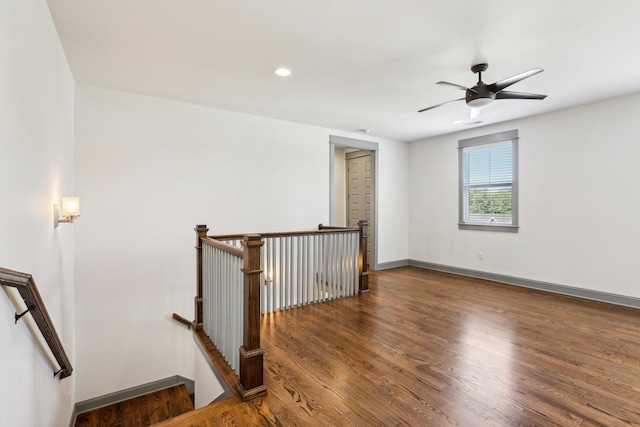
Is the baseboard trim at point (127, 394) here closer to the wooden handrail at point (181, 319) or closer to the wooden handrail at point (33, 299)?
the wooden handrail at point (181, 319)

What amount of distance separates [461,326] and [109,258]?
4009 millimetres

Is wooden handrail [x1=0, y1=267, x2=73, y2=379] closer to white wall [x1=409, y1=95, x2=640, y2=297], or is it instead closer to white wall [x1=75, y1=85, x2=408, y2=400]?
white wall [x1=75, y1=85, x2=408, y2=400]

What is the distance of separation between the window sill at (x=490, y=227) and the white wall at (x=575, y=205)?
Answer: 81mm

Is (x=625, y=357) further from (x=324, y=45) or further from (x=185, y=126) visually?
(x=185, y=126)

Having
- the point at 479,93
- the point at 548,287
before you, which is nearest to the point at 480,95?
the point at 479,93

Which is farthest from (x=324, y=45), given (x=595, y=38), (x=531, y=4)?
(x=595, y=38)

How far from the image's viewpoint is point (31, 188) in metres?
1.90

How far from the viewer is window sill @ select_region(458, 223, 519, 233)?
511 cm

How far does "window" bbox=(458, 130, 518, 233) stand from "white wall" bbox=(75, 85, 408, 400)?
3676 mm

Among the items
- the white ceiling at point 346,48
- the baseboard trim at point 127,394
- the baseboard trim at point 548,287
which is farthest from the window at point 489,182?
the baseboard trim at point 127,394

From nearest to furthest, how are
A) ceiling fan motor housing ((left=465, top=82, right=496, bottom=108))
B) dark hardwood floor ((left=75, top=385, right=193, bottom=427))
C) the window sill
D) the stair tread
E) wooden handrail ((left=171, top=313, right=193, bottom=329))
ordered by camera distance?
1. the stair tread
2. ceiling fan motor housing ((left=465, top=82, right=496, bottom=108))
3. dark hardwood floor ((left=75, top=385, right=193, bottom=427))
4. wooden handrail ((left=171, top=313, right=193, bottom=329))
5. the window sill

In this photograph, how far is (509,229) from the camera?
5.14 metres

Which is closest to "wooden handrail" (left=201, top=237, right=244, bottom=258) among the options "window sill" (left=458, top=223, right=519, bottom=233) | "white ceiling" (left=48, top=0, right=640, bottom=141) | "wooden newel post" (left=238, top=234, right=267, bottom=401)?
"wooden newel post" (left=238, top=234, right=267, bottom=401)

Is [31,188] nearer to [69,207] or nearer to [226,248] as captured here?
[69,207]
